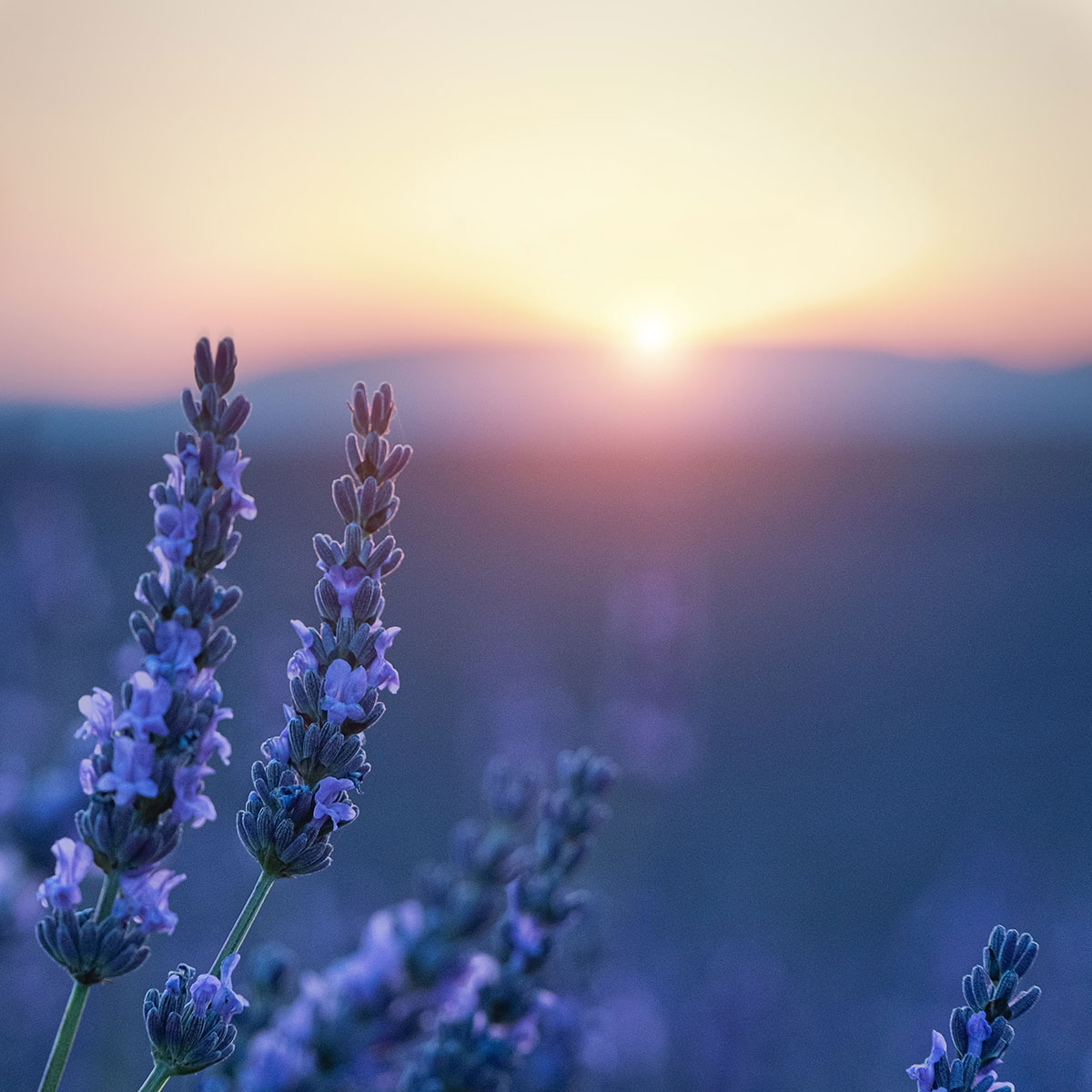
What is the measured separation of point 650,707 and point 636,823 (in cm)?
59

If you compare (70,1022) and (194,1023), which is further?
(194,1023)

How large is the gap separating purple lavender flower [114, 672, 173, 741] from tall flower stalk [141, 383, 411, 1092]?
0.15 m

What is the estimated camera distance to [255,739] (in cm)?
675

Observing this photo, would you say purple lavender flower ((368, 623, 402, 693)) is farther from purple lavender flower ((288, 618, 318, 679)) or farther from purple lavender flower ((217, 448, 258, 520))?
purple lavender flower ((217, 448, 258, 520))

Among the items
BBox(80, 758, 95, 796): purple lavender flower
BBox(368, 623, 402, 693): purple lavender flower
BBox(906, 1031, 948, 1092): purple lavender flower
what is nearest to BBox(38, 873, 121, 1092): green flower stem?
BBox(80, 758, 95, 796): purple lavender flower

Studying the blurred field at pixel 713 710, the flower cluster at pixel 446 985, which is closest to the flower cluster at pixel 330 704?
the flower cluster at pixel 446 985

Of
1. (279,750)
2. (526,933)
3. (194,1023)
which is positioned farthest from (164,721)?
(526,933)

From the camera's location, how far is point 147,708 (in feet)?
4.02

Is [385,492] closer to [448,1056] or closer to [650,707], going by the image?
[448,1056]

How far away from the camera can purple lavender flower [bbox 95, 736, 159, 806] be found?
3.93ft

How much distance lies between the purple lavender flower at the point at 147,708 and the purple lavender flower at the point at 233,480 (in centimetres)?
22

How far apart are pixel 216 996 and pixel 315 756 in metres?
0.32

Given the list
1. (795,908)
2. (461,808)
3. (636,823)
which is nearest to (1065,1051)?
(636,823)

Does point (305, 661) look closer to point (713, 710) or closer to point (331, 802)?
point (331, 802)
